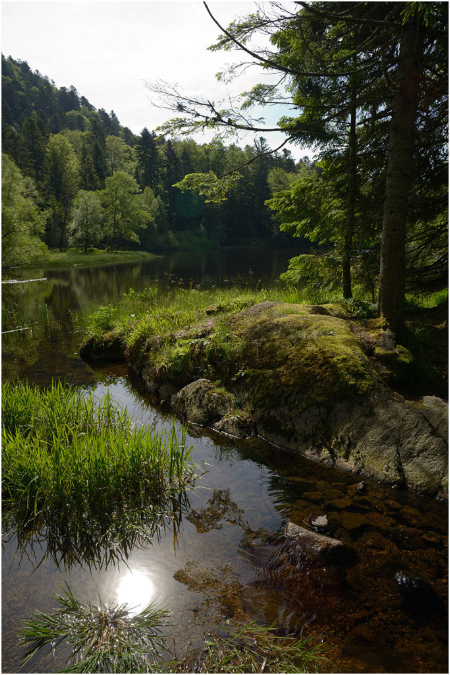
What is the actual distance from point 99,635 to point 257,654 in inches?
45.7

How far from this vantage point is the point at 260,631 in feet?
9.24

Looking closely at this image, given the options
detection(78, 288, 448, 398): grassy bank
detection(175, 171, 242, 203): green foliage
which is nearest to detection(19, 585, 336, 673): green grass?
detection(78, 288, 448, 398): grassy bank

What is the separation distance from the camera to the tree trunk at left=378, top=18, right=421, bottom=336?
261 inches

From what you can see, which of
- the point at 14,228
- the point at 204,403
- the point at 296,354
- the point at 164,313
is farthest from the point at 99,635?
the point at 14,228

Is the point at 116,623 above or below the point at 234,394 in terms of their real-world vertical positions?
below

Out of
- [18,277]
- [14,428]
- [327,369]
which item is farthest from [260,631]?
[18,277]

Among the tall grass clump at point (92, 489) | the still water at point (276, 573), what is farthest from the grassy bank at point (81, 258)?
the still water at point (276, 573)

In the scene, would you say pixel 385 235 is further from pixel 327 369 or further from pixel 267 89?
pixel 267 89

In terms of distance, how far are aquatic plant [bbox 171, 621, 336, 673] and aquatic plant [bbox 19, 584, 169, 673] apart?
10.4 inches

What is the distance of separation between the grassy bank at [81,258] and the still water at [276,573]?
4272 centimetres

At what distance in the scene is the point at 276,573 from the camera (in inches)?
135

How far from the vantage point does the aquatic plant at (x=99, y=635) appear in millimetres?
2596

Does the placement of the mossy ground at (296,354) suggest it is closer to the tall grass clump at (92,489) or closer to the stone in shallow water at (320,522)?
the stone in shallow water at (320,522)

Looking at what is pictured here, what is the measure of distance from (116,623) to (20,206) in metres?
42.4
